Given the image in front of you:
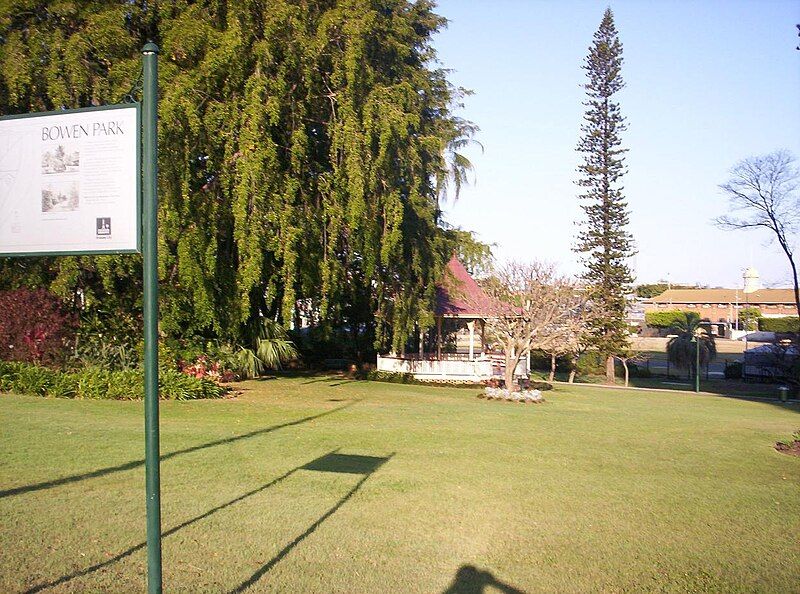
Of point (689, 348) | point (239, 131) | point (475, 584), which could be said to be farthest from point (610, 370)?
point (475, 584)

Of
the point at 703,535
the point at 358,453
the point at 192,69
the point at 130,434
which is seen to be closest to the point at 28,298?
the point at 192,69

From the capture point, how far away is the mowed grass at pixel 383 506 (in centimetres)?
632

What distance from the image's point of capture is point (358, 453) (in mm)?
11969

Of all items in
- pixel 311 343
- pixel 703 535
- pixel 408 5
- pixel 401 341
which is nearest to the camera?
pixel 703 535

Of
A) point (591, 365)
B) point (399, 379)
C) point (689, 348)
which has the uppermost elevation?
point (689, 348)

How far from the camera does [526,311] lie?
79.4 ft

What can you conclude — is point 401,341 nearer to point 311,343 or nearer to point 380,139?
point 380,139

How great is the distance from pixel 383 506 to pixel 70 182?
5.17m

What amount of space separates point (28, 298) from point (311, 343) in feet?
49.1

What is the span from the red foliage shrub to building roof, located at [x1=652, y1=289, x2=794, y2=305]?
307 ft

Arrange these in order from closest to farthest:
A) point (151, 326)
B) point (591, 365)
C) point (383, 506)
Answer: point (151, 326) < point (383, 506) < point (591, 365)

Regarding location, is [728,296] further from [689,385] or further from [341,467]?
[341,467]

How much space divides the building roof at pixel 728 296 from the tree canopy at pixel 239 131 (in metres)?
88.8

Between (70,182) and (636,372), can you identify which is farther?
(636,372)
